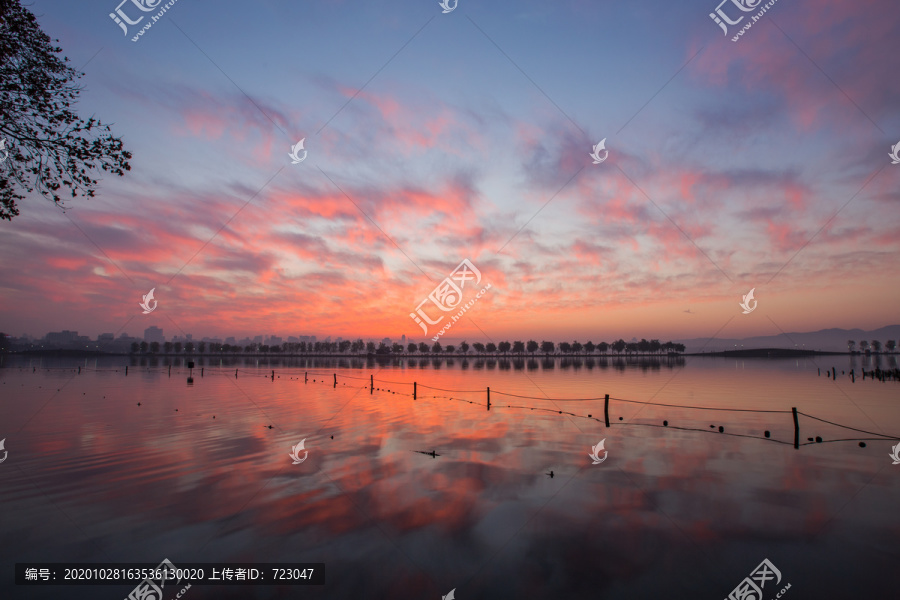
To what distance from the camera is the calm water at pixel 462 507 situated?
1026cm

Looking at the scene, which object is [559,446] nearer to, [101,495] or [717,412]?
[101,495]

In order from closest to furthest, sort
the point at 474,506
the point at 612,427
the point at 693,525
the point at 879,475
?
1. the point at 693,525
2. the point at 474,506
3. the point at 879,475
4. the point at 612,427

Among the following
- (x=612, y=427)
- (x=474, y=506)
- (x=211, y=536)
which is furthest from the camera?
(x=612, y=427)

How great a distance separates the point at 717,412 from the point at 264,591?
38384mm

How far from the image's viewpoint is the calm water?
1026cm

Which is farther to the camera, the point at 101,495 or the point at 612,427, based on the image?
the point at 612,427

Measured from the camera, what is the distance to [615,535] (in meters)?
12.2

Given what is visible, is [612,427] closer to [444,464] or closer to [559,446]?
[559,446]

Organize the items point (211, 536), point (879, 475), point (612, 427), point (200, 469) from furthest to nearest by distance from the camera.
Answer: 1. point (612, 427)
2. point (879, 475)
3. point (200, 469)
4. point (211, 536)

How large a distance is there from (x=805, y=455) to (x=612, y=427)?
9768mm

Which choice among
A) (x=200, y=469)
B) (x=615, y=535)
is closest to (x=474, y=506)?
(x=615, y=535)

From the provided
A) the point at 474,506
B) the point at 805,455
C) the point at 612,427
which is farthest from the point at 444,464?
the point at 805,455

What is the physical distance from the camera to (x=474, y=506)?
14062mm

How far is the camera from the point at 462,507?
45.8 feet
